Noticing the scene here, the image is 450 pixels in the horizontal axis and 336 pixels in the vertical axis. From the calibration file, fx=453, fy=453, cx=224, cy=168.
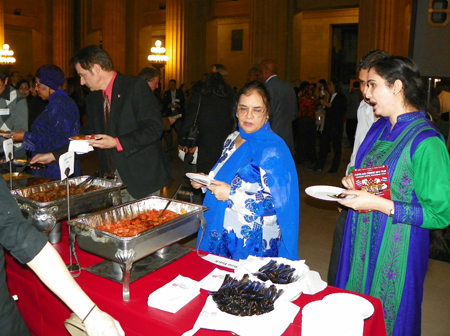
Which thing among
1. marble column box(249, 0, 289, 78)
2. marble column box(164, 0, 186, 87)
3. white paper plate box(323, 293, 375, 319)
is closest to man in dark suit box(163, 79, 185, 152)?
marble column box(249, 0, 289, 78)

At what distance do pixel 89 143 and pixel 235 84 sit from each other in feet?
47.9

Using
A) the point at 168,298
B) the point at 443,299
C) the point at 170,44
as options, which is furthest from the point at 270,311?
the point at 170,44

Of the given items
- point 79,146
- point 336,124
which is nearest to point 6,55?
point 336,124

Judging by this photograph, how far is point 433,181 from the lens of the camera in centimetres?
175

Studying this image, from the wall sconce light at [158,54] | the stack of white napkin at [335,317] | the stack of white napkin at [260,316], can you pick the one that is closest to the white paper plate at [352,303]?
the stack of white napkin at [335,317]

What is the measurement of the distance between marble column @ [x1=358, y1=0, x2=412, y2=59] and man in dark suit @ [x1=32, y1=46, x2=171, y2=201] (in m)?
7.63

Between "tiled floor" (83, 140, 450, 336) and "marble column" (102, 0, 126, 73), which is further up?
"marble column" (102, 0, 126, 73)

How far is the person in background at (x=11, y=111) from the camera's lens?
3.55 meters

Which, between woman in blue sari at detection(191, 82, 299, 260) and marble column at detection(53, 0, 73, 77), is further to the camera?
marble column at detection(53, 0, 73, 77)

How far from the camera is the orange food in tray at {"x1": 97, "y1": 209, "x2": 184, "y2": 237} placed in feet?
5.82

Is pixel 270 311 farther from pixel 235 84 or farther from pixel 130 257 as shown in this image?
pixel 235 84

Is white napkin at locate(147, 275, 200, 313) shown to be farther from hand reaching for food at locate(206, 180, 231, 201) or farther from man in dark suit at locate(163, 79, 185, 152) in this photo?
man in dark suit at locate(163, 79, 185, 152)

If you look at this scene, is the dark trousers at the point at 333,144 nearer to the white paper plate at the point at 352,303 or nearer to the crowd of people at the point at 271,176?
the crowd of people at the point at 271,176

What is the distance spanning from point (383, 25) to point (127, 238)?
906cm
